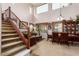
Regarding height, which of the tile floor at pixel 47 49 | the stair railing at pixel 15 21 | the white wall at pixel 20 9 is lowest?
the tile floor at pixel 47 49

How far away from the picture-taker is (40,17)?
6.52ft

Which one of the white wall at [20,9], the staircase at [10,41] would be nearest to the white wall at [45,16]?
the white wall at [20,9]

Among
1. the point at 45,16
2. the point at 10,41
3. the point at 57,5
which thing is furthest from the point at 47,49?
the point at 57,5

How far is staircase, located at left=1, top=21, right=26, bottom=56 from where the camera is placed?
6.38 ft

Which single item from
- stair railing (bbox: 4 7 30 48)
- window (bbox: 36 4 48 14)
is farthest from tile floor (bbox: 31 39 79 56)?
window (bbox: 36 4 48 14)

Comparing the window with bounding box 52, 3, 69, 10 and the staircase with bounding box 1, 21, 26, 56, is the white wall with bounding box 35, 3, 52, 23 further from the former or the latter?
the staircase with bounding box 1, 21, 26, 56

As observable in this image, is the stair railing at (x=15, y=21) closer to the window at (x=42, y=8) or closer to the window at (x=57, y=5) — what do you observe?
Answer: the window at (x=42, y=8)

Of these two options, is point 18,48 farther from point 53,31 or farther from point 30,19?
point 53,31

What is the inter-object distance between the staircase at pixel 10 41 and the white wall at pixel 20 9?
0.30 m

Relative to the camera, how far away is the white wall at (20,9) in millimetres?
1910

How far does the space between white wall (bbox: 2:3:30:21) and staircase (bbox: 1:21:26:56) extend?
1.00ft

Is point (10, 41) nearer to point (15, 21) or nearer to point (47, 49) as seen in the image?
point (15, 21)

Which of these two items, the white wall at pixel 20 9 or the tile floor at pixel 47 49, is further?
the tile floor at pixel 47 49

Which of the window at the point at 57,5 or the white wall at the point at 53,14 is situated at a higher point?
the window at the point at 57,5
